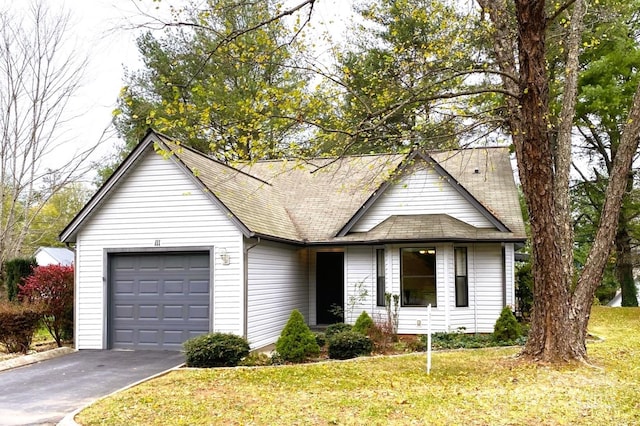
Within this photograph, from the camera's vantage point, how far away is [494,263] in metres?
14.7

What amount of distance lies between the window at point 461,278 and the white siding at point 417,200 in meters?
1.16

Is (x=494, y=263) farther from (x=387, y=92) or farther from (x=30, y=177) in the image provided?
(x=30, y=177)

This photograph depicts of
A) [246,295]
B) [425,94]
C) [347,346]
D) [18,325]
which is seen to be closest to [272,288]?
[246,295]

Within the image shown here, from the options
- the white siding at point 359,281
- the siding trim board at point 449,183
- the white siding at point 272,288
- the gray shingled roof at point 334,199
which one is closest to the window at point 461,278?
the gray shingled roof at point 334,199

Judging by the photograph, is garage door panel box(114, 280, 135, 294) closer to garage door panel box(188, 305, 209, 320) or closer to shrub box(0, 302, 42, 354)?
garage door panel box(188, 305, 209, 320)

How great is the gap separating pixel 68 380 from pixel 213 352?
8.24 ft

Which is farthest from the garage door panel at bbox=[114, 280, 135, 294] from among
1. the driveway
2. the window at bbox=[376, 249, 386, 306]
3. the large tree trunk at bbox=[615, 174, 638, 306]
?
the large tree trunk at bbox=[615, 174, 638, 306]

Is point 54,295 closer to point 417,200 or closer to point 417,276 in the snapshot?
point 417,276

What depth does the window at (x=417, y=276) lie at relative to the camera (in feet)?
47.8

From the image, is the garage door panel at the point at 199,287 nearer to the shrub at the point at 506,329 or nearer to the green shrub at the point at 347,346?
the green shrub at the point at 347,346

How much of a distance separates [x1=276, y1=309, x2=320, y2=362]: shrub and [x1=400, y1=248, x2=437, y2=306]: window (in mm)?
4210

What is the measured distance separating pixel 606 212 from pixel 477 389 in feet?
14.6

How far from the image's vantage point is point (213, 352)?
409 inches

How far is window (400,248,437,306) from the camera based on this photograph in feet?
47.8
